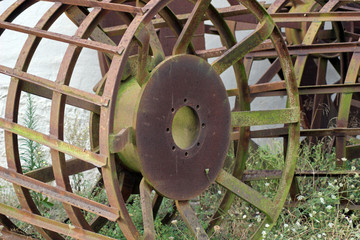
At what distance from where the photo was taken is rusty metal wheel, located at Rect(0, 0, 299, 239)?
8.51 feet

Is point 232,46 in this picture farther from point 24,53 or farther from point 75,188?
point 75,188

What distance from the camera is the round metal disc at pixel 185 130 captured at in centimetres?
279

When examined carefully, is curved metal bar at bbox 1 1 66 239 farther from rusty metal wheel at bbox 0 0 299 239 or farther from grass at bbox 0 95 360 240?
grass at bbox 0 95 360 240

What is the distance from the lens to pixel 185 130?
3.02 m

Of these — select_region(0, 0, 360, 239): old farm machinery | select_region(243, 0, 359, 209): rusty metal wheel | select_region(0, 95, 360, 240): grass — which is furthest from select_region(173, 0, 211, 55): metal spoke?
select_region(243, 0, 359, 209): rusty metal wheel

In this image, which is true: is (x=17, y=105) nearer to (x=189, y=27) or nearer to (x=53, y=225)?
(x=53, y=225)

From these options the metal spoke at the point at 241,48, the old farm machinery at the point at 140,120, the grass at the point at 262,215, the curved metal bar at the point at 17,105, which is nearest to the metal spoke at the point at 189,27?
the old farm machinery at the point at 140,120

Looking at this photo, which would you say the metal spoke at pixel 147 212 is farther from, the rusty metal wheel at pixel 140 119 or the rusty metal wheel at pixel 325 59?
the rusty metal wheel at pixel 325 59

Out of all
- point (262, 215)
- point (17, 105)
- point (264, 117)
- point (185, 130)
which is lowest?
point (17, 105)

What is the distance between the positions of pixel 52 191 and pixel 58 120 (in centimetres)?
37

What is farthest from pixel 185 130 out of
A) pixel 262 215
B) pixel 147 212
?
pixel 262 215

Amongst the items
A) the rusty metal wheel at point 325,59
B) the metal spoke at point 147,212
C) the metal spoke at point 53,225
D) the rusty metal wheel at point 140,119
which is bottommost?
the metal spoke at point 53,225

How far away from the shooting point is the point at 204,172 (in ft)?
10.1

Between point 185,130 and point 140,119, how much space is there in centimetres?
38
